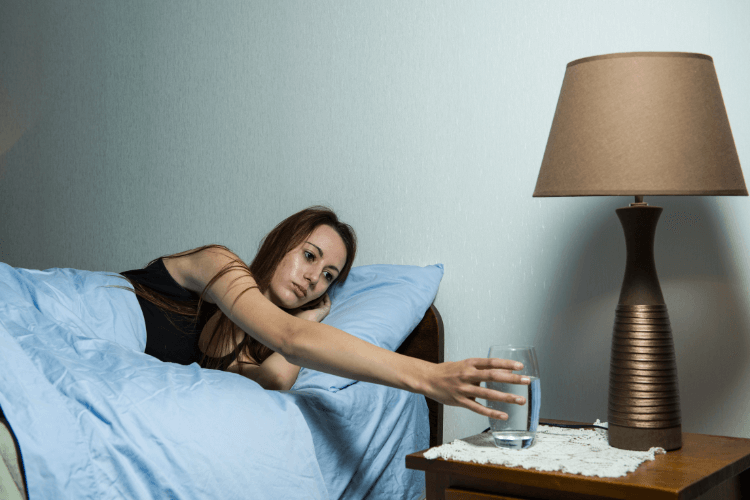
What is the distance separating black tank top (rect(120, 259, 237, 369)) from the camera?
146cm

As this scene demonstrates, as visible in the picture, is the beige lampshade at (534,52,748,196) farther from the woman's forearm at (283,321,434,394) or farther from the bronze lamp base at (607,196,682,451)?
the woman's forearm at (283,321,434,394)

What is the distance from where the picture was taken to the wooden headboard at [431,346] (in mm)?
1579

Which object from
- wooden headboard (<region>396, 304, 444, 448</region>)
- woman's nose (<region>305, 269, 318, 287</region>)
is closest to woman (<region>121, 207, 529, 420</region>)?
woman's nose (<region>305, 269, 318, 287</region>)

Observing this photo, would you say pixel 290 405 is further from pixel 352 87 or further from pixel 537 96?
pixel 352 87

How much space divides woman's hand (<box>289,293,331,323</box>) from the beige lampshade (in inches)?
29.9

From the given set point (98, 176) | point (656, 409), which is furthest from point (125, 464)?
point (98, 176)

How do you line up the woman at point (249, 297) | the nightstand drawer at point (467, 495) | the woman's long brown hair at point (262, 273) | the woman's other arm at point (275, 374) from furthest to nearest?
Answer: 1. the woman's long brown hair at point (262, 273)
2. the woman's other arm at point (275, 374)
3. the woman at point (249, 297)
4. the nightstand drawer at point (467, 495)

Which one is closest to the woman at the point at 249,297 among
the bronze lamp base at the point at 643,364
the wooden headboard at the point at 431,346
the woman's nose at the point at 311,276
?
the woman's nose at the point at 311,276

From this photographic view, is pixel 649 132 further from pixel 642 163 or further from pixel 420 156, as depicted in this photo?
pixel 420 156

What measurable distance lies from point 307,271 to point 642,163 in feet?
2.76

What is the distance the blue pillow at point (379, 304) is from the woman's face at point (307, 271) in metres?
0.08

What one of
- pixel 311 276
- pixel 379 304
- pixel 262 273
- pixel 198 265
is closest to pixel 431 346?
pixel 379 304

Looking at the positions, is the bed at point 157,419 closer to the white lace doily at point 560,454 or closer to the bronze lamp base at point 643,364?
the white lace doily at point 560,454

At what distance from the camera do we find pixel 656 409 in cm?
100
